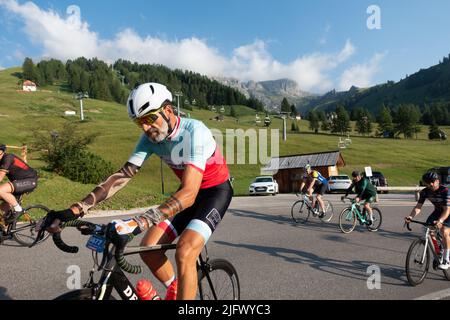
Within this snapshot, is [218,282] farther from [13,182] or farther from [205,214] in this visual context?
[13,182]

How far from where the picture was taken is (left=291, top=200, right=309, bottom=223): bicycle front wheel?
12340 millimetres

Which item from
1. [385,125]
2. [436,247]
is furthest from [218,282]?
[385,125]

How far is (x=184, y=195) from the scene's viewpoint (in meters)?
2.85

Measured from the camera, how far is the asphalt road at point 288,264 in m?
5.06

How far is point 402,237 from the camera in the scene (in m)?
9.46

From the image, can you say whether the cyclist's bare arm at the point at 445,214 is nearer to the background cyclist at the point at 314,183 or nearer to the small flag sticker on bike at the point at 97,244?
the small flag sticker on bike at the point at 97,244

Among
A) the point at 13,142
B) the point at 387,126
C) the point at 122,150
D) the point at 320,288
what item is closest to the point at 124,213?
the point at 320,288

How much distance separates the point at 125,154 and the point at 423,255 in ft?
196

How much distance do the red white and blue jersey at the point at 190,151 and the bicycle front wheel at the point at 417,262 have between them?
3926 millimetres

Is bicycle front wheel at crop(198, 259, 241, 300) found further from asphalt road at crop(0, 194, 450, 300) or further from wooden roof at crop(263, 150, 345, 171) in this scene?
wooden roof at crop(263, 150, 345, 171)

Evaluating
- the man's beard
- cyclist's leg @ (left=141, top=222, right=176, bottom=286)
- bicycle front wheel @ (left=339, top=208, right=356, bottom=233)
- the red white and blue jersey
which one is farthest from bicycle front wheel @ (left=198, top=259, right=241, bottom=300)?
bicycle front wheel @ (left=339, top=208, right=356, bottom=233)

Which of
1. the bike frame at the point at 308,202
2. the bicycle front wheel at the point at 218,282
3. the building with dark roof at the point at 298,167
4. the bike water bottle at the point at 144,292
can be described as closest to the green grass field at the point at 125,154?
the building with dark roof at the point at 298,167

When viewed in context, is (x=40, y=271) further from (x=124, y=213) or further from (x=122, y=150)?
(x=122, y=150)
